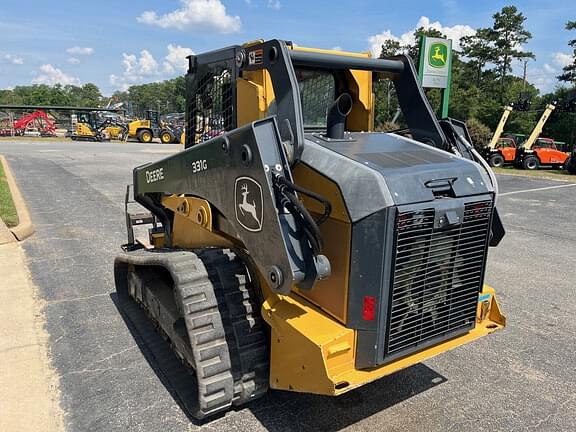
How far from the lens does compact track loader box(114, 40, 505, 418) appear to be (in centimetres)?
234

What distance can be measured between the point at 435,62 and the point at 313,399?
16988mm

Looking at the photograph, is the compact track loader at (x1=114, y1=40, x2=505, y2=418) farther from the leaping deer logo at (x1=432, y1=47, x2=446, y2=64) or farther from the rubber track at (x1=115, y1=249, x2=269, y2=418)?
the leaping deer logo at (x1=432, y1=47, x2=446, y2=64)

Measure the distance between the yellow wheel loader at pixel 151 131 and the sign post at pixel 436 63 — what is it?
71.8ft

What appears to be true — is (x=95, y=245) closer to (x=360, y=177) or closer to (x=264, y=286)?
(x=264, y=286)

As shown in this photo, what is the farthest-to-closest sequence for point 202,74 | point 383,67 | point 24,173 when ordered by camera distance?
point 24,173 < point 202,74 < point 383,67

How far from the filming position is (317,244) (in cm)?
227

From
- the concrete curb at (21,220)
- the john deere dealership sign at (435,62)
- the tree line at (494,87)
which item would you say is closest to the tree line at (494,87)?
the tree line at (494,87)

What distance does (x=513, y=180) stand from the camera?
17.7 m

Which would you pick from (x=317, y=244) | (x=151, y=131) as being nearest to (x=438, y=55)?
(x=317, y=244)

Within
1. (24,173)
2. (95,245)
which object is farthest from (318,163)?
(24,173)

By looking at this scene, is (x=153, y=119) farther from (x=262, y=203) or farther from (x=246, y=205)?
(x=262, y=203)

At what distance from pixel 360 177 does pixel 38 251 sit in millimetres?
5842

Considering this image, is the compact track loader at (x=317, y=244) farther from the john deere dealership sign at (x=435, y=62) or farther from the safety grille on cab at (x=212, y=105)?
the john deere dealership sign at (x=435, y=62)

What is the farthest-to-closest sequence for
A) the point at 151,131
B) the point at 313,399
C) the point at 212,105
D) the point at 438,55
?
the point at 151,131
the point at 438,55
the point at 212,105
the point at 313,399
